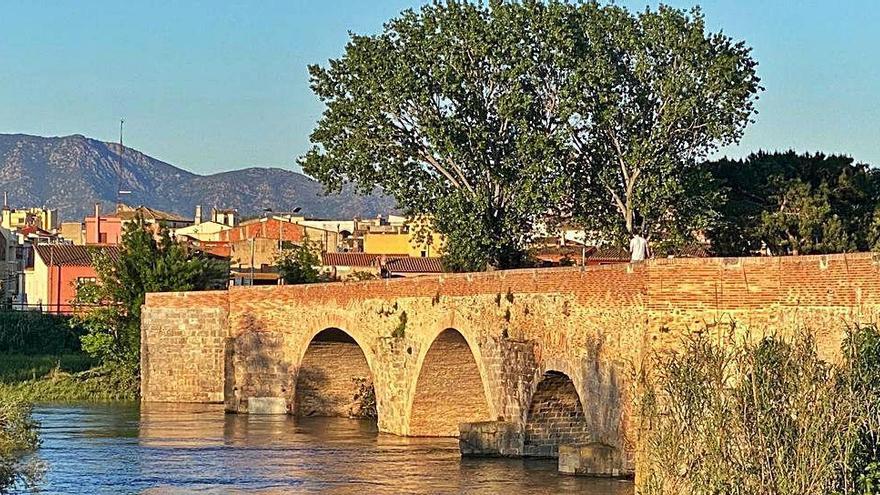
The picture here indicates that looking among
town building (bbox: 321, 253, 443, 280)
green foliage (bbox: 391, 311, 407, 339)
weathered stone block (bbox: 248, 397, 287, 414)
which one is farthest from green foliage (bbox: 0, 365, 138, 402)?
green foliage (bbox: 391, 311, 407, 339)

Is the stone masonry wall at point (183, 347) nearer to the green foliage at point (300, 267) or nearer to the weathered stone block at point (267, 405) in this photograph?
the weathered stone block at point (267, 405)

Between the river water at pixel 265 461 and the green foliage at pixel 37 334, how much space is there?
720 inches

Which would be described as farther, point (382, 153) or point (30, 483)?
point (382, 153)

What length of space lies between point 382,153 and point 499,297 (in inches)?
646

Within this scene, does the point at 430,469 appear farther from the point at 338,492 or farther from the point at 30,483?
the point at 30,483


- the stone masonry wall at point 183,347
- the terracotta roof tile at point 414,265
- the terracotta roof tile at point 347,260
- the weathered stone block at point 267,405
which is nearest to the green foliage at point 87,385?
the stone masonry wall at point 183,347

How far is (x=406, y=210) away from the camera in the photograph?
154 feet

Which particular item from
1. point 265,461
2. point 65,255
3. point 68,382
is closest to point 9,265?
point 65,255

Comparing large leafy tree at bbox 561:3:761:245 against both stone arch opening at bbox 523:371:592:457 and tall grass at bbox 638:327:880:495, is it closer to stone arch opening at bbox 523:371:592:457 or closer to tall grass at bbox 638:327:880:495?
stone arch opening at bbox 523:371:592:457

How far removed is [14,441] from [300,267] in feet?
138

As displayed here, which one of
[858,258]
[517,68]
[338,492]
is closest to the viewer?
[858,258]

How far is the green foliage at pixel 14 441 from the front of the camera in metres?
21.6

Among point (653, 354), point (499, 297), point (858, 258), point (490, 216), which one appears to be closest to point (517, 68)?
point (490, 216)

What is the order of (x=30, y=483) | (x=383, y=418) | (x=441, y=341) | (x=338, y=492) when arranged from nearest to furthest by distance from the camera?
(x=30, y=483)
(x=338, y=492)
(x=441, y=341)
(x=383, y=418)
